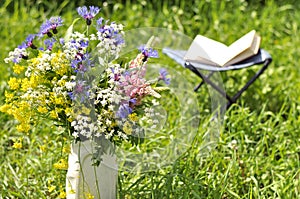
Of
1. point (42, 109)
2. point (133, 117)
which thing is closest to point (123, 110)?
point (133, 117)

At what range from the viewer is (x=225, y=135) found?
10.6 ft

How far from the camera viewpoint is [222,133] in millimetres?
3219

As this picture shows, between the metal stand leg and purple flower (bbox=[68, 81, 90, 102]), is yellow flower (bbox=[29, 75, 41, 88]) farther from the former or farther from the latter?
the metal stand leg

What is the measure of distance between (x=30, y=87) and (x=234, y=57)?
142cm

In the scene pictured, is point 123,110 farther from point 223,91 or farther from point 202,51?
point 223,91

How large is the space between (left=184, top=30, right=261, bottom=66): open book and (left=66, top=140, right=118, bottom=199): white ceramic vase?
991mm

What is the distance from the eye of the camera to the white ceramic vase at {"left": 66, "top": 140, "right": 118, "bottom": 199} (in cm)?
243

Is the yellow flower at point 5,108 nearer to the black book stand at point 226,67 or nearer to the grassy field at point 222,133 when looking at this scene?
the grassy field at point 222,133

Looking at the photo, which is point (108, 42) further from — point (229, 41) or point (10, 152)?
point (229, 41)

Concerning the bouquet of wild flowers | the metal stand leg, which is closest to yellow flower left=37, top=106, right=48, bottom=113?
the bouquet of wild flowers

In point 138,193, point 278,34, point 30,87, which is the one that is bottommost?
point 138,193

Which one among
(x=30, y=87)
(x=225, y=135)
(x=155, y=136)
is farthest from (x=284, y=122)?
(x=30, y=87)

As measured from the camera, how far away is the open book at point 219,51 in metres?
3.27

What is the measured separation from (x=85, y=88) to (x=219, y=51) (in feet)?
4.22
